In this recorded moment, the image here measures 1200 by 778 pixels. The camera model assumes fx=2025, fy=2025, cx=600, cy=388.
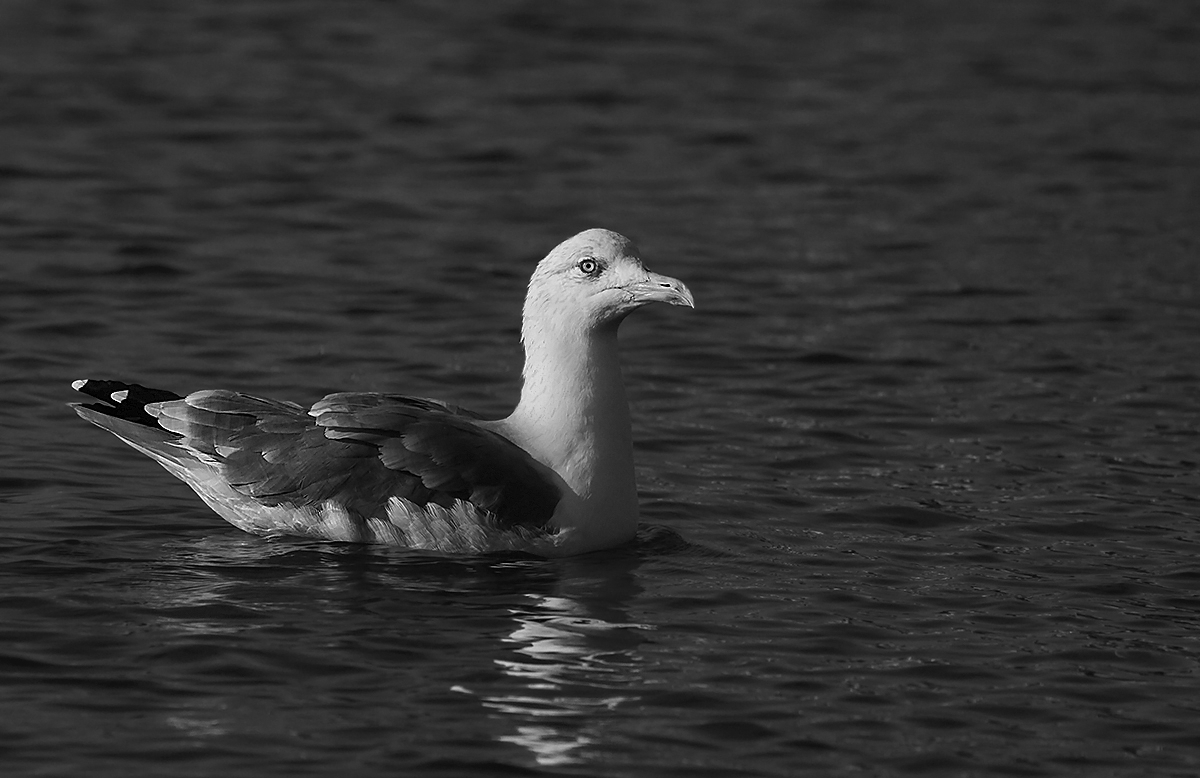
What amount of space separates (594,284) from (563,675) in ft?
7.96

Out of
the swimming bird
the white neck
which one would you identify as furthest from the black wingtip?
the white neck

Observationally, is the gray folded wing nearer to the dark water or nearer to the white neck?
the white neck

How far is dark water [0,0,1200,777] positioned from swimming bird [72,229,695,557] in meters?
0.21

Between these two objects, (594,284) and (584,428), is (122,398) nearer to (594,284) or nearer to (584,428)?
(584,428)

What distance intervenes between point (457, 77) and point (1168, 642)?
47.8 feet

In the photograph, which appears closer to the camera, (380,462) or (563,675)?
(563,675)

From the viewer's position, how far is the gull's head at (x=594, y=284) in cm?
1034

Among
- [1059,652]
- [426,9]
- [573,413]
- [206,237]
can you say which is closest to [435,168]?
[206,237]

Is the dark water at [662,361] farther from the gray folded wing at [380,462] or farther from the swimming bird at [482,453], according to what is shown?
the gray folded wing at [380,462]

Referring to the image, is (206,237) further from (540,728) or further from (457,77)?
(540,728)

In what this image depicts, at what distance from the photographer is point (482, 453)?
34.0ft

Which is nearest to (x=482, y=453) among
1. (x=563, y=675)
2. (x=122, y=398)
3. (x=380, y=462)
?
(x=380, y=462)

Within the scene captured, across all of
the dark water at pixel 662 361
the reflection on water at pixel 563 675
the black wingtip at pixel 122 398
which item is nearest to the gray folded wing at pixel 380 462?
the dark water at pixel 662 361

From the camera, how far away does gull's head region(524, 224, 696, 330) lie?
1034 centimetres
